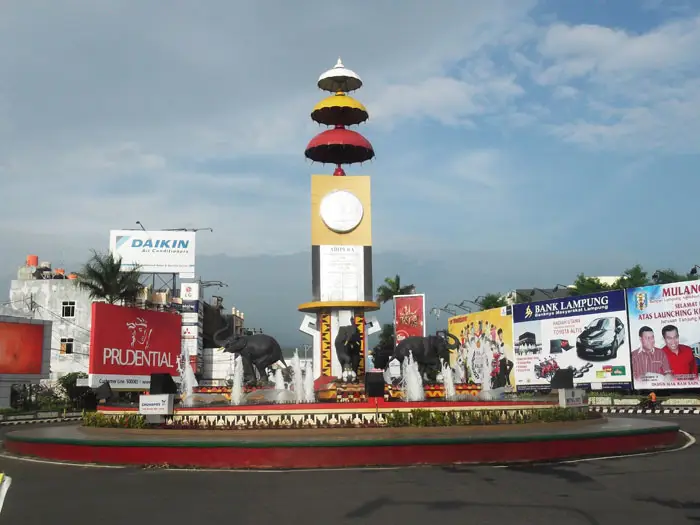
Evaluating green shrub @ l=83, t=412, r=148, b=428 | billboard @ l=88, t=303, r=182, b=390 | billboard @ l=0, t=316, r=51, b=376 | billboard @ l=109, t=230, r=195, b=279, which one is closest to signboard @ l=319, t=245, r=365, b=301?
billboard @ l=88, t=303, r=182, b=390

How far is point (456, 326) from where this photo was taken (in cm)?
5741

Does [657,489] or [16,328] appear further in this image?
[16,328]

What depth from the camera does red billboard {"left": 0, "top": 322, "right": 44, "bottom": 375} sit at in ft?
122

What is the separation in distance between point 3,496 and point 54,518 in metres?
2.35

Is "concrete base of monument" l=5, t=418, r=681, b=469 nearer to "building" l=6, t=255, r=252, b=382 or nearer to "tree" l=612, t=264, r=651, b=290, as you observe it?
"building" l=6, t=255, r=252, b=382

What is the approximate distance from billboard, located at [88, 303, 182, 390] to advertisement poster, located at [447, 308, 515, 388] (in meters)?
21.4

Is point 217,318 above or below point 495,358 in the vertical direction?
above

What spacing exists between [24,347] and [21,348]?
187mm

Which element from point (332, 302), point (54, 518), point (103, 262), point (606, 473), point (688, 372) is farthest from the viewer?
point (103, 262)

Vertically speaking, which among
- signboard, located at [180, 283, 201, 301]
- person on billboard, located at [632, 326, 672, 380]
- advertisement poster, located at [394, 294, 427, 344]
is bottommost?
person on billboard, located at [632, 326, 672, 380]

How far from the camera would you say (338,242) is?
33.7 m

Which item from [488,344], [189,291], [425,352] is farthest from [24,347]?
[488,344]

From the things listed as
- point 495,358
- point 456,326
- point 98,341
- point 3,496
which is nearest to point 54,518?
point 3,496

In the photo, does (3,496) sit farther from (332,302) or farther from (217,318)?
(217,318)
